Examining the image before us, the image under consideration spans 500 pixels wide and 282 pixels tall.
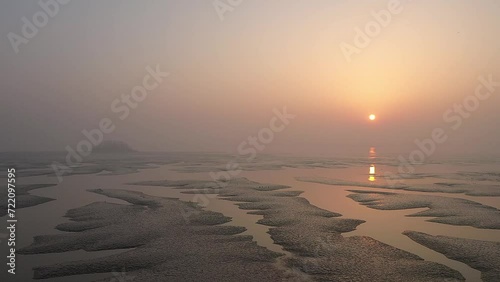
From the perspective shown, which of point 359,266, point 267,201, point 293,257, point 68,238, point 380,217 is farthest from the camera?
point 267,201

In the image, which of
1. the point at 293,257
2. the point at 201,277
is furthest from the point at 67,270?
the point at 293,257

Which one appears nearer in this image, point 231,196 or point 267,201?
point 267,201

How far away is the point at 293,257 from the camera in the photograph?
32.6ft

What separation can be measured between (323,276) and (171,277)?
3697 mm

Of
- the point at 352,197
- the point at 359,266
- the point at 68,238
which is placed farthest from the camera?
the point at 352,197

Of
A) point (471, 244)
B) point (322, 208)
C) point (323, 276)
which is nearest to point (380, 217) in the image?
point (322, 208)

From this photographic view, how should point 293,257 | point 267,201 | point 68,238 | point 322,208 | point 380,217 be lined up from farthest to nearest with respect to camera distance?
point 267,201 < point 322,208 < point 380,217 < point 68,238 < point 293,257

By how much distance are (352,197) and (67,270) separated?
50.4 ft

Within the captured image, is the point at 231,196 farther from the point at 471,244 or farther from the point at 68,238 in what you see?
the point at 471,244

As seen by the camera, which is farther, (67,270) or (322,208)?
(322,208)

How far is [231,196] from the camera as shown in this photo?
2033 cm

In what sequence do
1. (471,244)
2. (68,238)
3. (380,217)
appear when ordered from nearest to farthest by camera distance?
(471,244)
(68,238)
(380,217)

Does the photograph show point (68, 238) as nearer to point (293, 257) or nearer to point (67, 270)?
point (67, 270)

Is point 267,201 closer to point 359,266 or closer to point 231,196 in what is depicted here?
point 231,196
